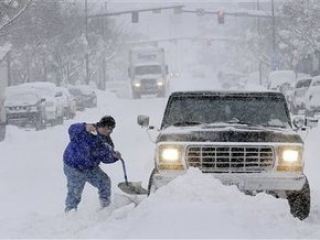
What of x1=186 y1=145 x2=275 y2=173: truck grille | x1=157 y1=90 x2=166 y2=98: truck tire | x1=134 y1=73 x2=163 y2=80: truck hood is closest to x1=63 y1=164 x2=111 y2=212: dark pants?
x1=186 y1=145 x2=275 y2=173: truck grille

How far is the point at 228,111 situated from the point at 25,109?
19025 millimetres

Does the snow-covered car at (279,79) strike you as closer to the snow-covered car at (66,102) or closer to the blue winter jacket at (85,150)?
the snow-covered car at (66,102)

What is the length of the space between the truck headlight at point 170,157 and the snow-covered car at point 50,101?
20.7 metres

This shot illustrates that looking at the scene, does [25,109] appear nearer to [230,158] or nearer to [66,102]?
[66,102]

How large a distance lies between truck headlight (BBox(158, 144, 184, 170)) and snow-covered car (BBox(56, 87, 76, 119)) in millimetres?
22843

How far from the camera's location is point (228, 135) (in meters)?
8.19

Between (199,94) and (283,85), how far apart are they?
2989cm

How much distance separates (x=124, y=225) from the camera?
759 cm

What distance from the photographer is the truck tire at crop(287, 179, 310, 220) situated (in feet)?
27.5

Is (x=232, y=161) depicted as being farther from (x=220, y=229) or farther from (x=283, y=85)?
(x=283, y=85)

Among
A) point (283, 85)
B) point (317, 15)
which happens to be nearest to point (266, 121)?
point (283, 85)

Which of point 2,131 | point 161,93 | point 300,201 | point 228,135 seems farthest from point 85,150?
point 161,93

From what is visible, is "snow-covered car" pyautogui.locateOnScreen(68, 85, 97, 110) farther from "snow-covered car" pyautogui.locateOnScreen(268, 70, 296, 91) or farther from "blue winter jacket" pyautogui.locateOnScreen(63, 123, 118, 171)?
"blue winter jacket" pyautogui.locateOnScreen(63, 123, 118, 171)

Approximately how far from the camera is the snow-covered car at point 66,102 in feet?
104
